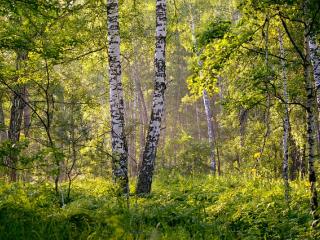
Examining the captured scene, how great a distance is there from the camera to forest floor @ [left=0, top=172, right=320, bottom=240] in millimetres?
4105

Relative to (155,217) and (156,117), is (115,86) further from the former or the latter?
(155,217)

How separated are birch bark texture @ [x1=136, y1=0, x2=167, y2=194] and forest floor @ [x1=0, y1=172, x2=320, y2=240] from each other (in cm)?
48

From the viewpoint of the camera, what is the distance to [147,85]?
3688 centimetres

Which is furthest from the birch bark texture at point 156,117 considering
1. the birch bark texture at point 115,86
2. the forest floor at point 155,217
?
the birch bark texture at point 115,86

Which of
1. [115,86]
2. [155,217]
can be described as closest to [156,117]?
[115,86]

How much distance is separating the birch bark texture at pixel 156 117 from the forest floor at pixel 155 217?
1.59 ft

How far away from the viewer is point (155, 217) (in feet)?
20.6

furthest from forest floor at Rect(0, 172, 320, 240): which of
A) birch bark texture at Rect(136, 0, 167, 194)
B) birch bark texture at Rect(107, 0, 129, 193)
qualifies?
birch bark texture at Rect(107, 0, 129, 193)

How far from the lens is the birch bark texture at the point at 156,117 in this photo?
945 centimetres

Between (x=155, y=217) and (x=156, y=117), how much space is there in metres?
3.64

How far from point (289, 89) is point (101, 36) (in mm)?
6118

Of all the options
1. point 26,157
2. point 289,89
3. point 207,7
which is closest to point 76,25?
point 289,89

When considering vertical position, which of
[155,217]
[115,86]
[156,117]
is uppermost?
[115,86]

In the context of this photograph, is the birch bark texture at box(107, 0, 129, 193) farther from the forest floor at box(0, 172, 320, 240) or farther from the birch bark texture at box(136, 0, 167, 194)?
the forest floor at box(0, 172, 320, 240)
